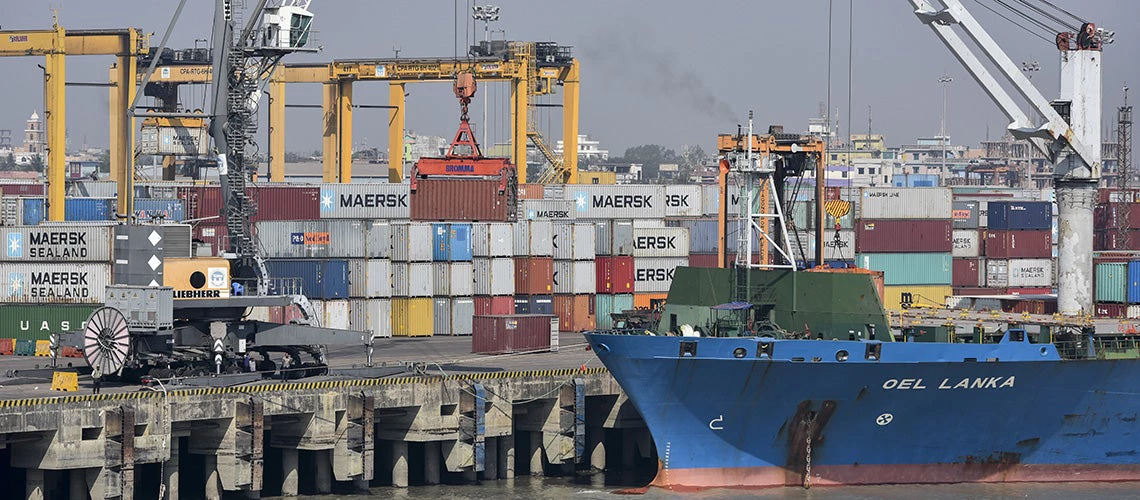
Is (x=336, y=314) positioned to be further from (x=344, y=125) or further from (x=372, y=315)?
(x=344, y=125)

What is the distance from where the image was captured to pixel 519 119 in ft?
323

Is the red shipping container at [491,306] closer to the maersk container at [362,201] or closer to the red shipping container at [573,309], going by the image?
the red shipping container at [573,309]

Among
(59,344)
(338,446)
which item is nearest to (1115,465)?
(338,446)

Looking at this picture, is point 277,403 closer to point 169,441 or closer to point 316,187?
point 169,441

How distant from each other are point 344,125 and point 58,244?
39275mm

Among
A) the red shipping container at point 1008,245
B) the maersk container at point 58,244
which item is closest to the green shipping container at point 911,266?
the red shipping container at point 1008,245

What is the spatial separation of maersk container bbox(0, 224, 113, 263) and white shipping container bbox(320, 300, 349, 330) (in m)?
10.3

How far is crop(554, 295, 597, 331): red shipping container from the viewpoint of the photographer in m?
75.6

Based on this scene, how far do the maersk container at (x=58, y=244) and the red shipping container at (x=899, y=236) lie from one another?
36646 mm

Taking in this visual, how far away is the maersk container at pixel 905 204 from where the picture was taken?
3167 inches

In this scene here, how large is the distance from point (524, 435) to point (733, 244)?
19164 mm

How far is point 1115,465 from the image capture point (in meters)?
54.9

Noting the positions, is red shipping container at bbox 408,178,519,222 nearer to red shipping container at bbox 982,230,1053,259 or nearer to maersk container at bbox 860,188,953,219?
maersk container at bbox 860,188,953,219

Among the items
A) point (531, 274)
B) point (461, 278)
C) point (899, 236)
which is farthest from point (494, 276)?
point (899, 236)
